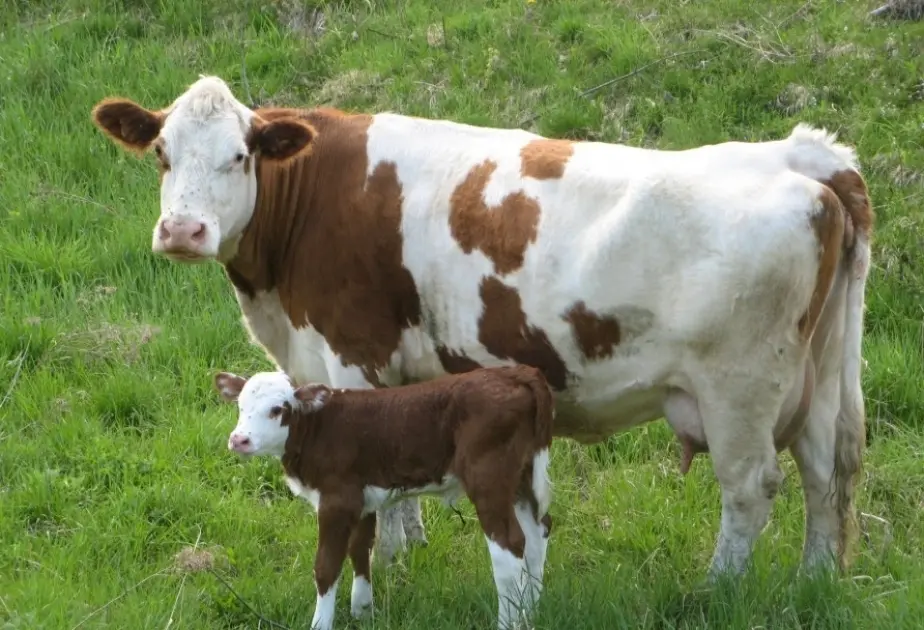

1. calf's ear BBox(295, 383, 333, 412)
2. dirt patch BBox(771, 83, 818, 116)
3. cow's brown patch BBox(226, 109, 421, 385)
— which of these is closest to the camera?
calf's ear BBox(295, 383, 333, 412)

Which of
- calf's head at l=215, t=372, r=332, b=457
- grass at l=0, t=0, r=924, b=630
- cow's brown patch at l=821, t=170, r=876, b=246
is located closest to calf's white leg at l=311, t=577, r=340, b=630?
grass at l=0, t=0, r=924, b=630

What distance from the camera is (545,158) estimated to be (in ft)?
21.5

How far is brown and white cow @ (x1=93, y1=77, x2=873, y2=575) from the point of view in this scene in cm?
598

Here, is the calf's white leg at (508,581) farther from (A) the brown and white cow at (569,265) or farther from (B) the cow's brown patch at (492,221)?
(B) the cow's brown patch at (492,221)

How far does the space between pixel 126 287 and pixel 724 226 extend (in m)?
5.28

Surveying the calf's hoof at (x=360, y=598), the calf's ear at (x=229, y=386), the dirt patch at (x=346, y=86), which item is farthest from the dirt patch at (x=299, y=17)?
the calf's hoof at (x=360, y=598)

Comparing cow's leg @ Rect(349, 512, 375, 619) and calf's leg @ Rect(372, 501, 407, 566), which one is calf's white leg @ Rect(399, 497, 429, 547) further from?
cow's leg @ Rect(349, 512, 375, 619)

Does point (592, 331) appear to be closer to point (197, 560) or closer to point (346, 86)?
point (197, 560)

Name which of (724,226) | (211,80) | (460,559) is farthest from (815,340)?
(211,80)

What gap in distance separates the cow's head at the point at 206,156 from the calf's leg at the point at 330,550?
1341mm

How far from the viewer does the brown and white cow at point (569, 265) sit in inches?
→ 235

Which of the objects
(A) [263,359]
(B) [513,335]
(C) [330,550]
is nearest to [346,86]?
(A) [263,359]

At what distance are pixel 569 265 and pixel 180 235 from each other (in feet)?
5.80

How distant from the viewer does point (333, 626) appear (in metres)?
6.35
